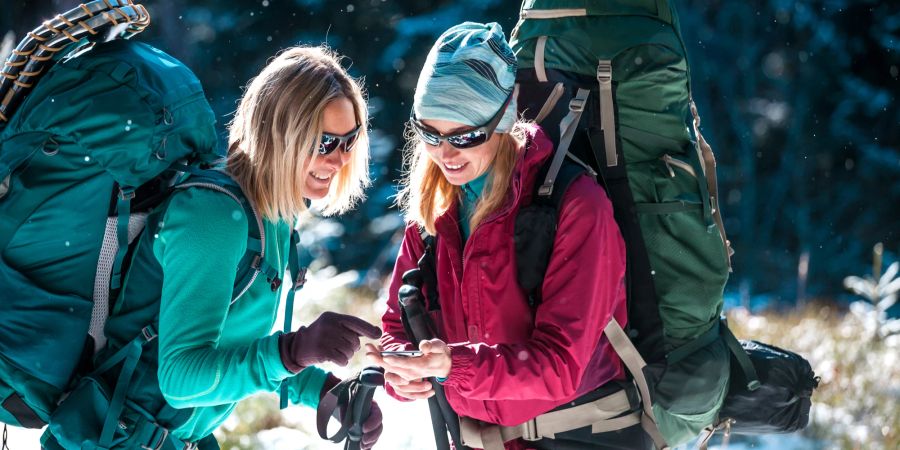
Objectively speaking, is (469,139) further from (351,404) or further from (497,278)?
(351,404)

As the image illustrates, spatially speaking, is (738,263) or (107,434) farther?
(738,263)

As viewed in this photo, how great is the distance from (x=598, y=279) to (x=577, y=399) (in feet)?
1.39

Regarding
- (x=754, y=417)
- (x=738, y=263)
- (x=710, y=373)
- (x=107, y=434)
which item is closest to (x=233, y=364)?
(x=107, y=434)

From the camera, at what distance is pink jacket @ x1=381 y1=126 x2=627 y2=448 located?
221cm

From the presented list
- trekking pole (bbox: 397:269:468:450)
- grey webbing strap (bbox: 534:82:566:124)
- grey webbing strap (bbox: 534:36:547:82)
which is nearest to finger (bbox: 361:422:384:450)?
trekking pole (bbox: 397:269:468:450)

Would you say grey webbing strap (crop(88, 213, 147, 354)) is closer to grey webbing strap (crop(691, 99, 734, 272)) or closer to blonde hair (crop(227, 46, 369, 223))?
blonde hair (crop(227, 46, 369, 223))

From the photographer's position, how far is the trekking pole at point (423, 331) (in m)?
2.42

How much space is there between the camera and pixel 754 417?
2936mm

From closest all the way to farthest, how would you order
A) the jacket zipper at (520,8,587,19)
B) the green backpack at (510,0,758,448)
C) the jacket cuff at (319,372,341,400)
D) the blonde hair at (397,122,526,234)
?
the blonde hair at (397,122,526,234), the green backpack at (510,0,758,448), the jacket zipper at (520,8,587,19), the jacket cuff at (319,372,341,400)

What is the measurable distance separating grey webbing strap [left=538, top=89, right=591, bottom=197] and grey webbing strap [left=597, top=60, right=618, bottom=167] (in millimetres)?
52

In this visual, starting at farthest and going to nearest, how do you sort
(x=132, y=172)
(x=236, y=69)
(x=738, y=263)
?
(x=738, y=263) → (x=236, y=69) → (x=132, y=172)

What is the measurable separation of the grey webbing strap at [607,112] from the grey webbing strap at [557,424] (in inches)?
27.0

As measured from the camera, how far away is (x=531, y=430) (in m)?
2.48

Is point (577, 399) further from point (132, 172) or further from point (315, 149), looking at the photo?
point (132, 172)
